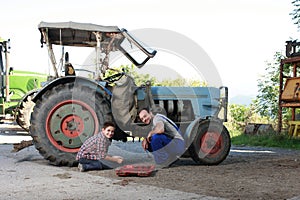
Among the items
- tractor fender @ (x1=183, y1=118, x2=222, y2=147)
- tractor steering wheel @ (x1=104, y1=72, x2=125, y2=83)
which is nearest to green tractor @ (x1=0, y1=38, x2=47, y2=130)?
tractor steering wheel @ (x1=104, y1=72, x2=125, y2=83)

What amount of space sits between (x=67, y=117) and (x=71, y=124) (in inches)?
5.2

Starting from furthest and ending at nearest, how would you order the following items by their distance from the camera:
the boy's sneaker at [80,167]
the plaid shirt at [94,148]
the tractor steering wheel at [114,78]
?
1. the tractor steering wheel at [114,78]
2. the plaid shirt at [94,148]
3. the boy's sneaker at [80,167]

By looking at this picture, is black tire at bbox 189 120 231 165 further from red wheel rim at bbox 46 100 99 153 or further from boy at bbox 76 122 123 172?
red wheel rim at bbox 46 100 99 153

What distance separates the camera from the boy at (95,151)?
6434mm

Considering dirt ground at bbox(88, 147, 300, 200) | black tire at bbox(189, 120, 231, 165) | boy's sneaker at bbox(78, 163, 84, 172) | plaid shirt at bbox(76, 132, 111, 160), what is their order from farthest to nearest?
black tire at bbox(189, 120, 231, 165)
plaid shirt at bbox(76, 132, 111, 160)
boy's sneaker at bbox(78, 163, 84, 172)
dirt ground at bbox(88, 147, 300, 200)

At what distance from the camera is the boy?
21.1 ft

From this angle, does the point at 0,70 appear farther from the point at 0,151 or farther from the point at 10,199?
the point at 10,199

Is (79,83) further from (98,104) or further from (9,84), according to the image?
(9,84)

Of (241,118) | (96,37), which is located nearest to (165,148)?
(96,37)

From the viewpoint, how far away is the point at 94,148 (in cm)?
645

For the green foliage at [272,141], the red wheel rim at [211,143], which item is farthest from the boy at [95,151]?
the green foliage at [272,141]

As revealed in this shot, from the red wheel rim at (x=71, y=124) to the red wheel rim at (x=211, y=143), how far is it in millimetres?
1768

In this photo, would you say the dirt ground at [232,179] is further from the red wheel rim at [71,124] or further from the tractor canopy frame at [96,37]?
the tractor canopy frame at [96,37]

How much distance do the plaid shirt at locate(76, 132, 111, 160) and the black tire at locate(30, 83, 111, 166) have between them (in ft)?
1.36
